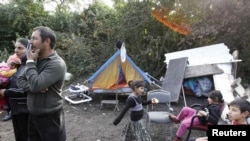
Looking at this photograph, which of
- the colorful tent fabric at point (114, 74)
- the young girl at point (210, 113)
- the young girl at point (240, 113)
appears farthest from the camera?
the colorful tent fabric at point (114, 74)

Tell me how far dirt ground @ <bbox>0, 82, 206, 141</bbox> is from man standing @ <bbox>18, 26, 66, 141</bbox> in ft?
8.59

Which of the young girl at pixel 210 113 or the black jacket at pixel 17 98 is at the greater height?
the black jacket at pixel 17 98

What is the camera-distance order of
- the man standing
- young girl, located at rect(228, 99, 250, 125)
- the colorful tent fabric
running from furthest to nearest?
1. the colorful tent fabric
2. young girl, located at rect(228, 99, 250, 125)
3. the man standing

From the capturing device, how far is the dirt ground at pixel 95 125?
5.19 m

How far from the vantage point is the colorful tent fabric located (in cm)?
718

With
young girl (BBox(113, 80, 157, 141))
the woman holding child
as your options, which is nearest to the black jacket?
the woman holding child

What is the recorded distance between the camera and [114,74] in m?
7.25

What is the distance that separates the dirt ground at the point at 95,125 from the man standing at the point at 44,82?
2.62 metres

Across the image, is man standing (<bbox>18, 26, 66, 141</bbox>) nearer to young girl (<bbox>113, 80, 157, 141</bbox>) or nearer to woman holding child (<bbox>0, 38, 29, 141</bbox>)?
woman holding child (<bbox>0, 38, 29, 141</bbox>)

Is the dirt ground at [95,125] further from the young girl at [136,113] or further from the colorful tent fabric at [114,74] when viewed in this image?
the young girl at [136,113]

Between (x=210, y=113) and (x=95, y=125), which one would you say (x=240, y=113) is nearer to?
(x=210, y=113)

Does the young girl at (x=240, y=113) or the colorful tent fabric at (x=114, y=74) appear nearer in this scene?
the young girl at (x=240, y=113)

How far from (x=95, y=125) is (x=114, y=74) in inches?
71.8

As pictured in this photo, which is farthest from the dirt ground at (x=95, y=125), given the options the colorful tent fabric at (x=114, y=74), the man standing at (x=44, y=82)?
the man standing at (x=44, y=82)
